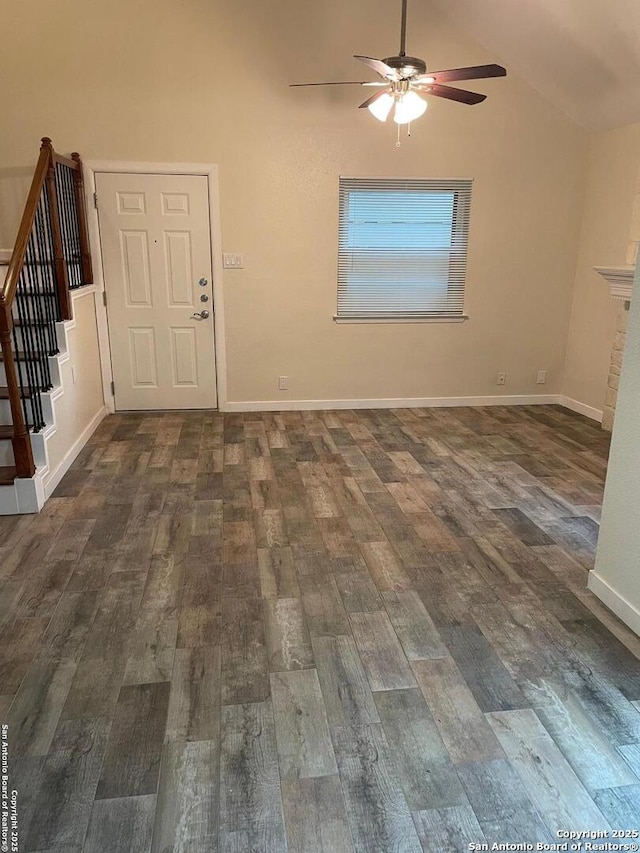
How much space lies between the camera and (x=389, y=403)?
5.79 meters

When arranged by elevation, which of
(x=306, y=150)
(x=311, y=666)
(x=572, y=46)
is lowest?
(x=311, y=666)

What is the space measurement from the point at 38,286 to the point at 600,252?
4.61 m

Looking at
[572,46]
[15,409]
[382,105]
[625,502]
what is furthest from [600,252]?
[15,409]

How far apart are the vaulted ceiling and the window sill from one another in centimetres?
196

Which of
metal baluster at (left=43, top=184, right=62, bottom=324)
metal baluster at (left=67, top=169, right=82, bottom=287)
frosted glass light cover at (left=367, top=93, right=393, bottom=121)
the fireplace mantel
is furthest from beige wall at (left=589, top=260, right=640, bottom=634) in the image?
metal baluster at (left=67, top=169, right=82, bottom=287)

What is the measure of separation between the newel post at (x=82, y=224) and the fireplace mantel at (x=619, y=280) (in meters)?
4.16

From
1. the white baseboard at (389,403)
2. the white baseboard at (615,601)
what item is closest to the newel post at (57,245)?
the white baseboard at (389,403)

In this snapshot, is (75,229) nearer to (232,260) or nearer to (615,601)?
(232,260)

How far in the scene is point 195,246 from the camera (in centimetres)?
520

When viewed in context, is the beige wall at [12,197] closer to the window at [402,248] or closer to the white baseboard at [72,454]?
the white baseboard at [72,454]

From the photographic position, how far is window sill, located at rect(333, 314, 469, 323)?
18.1 ft

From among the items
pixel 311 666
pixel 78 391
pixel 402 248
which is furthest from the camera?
pixel 402 248

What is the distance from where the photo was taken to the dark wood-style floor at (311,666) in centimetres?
164

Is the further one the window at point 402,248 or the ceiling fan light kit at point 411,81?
the window at point 402,248
